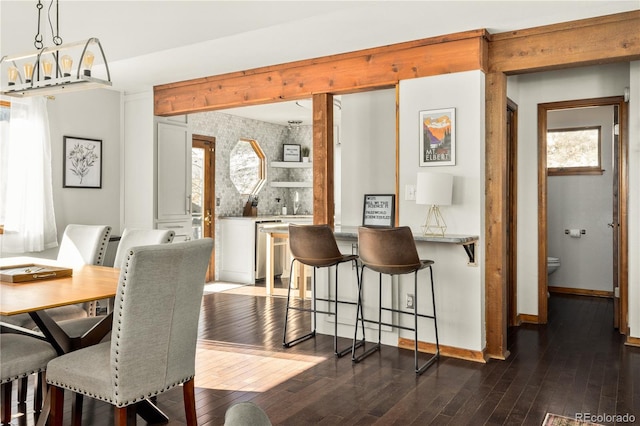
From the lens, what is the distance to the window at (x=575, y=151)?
21.2 feet

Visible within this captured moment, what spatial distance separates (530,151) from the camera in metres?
5.01

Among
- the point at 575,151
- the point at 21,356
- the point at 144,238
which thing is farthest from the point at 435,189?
the point at 575,151

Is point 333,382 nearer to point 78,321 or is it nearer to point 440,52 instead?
point 78,321

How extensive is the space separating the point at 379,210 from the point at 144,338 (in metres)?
2.86

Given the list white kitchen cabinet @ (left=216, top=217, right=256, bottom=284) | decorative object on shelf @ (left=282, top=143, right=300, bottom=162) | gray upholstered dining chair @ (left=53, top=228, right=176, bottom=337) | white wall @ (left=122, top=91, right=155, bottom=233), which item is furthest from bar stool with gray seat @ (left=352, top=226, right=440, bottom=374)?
decorative object on shelf @ (left=282, top=143, right=300, bottom=162)

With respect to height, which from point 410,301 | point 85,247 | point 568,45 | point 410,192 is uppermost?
point 568,45

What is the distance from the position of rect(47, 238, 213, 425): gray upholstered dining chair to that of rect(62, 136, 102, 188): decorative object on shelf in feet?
11.8

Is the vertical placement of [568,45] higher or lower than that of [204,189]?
higher

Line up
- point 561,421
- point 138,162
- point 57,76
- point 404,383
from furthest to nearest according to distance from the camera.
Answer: point 138,162 < point 404,383 < point 57,76 < point 561,421

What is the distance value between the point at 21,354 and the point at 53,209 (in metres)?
3.22

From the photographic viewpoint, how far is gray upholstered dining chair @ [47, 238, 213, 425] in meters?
2.12

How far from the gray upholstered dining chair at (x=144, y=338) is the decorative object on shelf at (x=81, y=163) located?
3.61m

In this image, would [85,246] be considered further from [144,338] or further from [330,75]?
[330,75]

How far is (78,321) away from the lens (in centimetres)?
303
